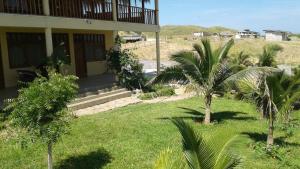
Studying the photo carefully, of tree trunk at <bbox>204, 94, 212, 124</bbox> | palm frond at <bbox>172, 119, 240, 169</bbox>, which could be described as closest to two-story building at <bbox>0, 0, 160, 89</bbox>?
tree trunk at <bbox>204, 94, 212, 124</bbox>

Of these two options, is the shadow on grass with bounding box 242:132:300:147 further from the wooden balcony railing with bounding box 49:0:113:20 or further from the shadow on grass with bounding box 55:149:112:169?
the wooden balcony railing with bounding box 49:0:113:20

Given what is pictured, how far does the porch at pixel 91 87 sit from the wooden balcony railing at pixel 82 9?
2.96 meters

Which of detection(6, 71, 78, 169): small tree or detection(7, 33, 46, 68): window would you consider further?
detection(7, 33, 46, 68): window

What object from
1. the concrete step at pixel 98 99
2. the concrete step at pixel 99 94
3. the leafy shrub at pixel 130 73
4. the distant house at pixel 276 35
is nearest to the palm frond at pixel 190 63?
the concrete step at pixel 98 99

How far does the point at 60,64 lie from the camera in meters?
14.0

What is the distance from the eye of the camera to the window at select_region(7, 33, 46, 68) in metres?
16.1

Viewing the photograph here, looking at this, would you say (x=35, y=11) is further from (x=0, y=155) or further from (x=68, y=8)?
(x=0, y=155)

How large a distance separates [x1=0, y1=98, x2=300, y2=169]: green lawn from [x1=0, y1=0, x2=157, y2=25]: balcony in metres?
4.42

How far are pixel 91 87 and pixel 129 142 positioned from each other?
6883 mm

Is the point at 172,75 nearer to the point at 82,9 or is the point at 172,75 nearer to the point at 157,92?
the point at 157,92

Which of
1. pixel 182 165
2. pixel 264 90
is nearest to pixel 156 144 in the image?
pixel 264 90

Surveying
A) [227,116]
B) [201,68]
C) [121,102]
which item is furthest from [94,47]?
[201,68]

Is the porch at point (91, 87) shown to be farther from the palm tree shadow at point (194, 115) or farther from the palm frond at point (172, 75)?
the palm frond at point (172, 75)

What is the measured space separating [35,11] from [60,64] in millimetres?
2077
